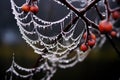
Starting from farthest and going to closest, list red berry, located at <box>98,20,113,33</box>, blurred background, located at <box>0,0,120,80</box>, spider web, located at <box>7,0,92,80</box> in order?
blurred background, located at <box>0,0,120,80</box> < spider web, located at <box>7,0,92,80</box> < red berry, located at <box>98,20,113,33</box>

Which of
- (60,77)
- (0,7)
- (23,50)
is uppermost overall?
(0,7)

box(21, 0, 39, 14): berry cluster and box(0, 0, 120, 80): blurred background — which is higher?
box(21, 0, 39, 14): berry cluster

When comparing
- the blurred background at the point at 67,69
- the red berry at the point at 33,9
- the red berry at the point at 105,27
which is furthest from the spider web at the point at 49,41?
the blurred background at the point at 67,69

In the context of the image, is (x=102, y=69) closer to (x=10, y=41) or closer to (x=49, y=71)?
(x=10, y=41)

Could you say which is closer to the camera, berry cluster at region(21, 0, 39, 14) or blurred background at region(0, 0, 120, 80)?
berry cluster at region(21, 0, 39, 14)

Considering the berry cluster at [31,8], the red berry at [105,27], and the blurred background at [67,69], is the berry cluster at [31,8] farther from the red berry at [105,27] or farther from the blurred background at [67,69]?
the blurred background at [67,69]

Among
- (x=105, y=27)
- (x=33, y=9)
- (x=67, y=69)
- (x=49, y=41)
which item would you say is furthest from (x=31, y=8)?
(x=67, y=69)

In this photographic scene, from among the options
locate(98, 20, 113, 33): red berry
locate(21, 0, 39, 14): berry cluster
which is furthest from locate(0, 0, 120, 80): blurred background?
locate(98, 20, 113, 33): red berry

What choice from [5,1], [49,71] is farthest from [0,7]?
[49,71]

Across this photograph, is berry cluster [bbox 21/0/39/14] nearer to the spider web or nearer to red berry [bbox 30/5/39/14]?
red berry [bbox 30/5/39/14]
